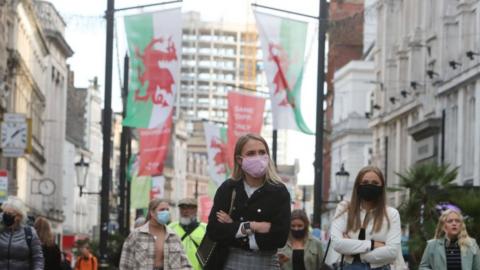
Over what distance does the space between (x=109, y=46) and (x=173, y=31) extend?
53.9 inches

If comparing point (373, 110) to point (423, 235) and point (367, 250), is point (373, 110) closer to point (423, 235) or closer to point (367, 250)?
point (423, 235)

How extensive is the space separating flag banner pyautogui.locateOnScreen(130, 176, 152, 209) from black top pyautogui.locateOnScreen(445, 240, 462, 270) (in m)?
34.8

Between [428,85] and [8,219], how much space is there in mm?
49903

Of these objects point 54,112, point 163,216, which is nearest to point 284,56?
point 163,216

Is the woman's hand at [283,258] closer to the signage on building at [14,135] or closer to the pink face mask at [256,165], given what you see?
the pink face mask at [256,165]

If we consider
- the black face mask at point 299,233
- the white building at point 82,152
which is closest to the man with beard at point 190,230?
the black face mask at point 299,233

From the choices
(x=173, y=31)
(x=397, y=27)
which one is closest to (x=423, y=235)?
(x=173, y=31)

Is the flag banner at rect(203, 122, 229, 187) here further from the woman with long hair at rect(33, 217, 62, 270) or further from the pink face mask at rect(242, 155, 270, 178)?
the pink face mask at rect(242, 155, 270, 178)

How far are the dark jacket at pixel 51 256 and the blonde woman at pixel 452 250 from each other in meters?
5.01

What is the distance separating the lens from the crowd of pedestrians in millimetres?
9227

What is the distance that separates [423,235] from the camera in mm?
27031

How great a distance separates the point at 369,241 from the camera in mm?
10328

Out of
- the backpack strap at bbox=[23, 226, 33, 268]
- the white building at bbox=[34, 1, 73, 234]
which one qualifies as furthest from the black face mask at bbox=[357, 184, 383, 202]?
the white building at bbox=[34, 1, 73, 234]

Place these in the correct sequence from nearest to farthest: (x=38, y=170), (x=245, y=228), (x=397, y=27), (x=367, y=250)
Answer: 1. (x=245, y=228)
2. (x=367, y=250)
3. (x=397, y=27)
4. (x=38, y=170)
